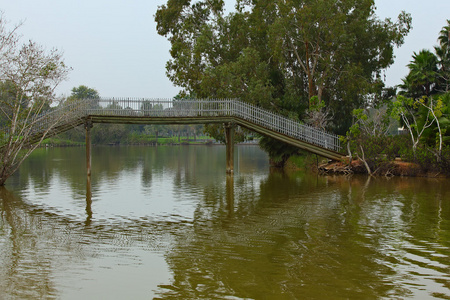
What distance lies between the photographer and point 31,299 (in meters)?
7.63

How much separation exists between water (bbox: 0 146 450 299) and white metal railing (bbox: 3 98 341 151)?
8151mm

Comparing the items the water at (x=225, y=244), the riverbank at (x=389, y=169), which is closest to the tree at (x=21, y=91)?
the water at (x=225, y=244)

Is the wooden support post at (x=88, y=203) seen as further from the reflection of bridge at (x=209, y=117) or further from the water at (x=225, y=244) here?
the reflection of bridge at (x=209, y=117)

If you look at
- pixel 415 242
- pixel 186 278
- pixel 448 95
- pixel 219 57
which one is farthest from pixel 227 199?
pixel 219 57

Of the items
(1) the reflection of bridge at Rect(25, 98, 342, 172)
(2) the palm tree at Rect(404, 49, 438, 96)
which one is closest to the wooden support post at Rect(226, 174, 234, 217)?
(1) the reflection of bridge at Rect(25, 98, 342, 172)

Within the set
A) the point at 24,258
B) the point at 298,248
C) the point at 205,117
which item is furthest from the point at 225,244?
the point at 205,117

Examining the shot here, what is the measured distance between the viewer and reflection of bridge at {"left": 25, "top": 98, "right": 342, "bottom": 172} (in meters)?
28.3

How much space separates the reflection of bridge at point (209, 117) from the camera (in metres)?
28.3

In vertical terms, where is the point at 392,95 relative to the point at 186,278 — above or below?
above

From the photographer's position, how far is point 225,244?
1127 cm

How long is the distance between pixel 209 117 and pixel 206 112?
4.42ft

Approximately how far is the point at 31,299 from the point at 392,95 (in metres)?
36.9

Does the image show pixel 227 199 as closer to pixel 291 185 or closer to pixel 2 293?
pixel 291 185

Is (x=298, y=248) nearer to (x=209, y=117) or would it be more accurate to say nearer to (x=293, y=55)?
(x=209, y=117)
